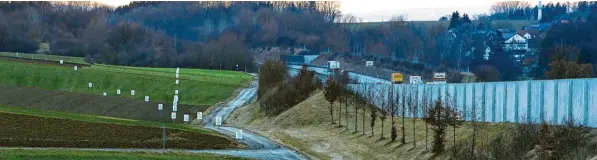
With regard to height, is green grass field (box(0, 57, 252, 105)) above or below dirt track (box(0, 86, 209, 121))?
above

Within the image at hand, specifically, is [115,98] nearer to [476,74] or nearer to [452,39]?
[476,74]

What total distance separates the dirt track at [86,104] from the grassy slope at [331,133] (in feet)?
25.3

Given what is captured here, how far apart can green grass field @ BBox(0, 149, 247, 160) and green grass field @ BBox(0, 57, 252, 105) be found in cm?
5526

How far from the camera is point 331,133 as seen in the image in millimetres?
61281

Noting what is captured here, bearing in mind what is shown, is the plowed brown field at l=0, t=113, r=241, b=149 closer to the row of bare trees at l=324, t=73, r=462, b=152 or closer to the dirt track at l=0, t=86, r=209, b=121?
the row of bare trees at l=324, t=73, r=462, b=152

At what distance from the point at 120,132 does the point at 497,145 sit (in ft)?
81.0

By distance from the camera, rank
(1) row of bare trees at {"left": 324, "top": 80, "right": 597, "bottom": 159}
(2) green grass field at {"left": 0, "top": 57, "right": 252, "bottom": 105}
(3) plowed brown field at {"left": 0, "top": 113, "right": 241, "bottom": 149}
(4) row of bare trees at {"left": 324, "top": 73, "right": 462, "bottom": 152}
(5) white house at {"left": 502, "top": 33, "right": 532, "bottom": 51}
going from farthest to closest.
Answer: (5) white house at {"left": 502, "top": 33, "right": 532, "bottom": 51} → (2) green grass field at {"left": 0, "top": 57, "right": 252, "bottom": 105} → (4) row of bare trees at {"left": 324, "top": 73, "right": 462, "bottom": 152} → (3) plowed brown field at {"left": 0, "top": 113, "right": 241, "bottom": 149} → (1) row of bare trees at {"left": 324, "top": 80, "right": 597, "bottom": 159}

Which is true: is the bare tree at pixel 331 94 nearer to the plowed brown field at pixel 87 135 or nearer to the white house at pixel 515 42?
the plowed brown field at pixel 87 135

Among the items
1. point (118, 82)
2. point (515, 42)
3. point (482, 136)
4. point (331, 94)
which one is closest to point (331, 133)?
point (331, 94)

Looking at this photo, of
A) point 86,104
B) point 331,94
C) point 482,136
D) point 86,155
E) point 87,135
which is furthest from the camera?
point 86,104

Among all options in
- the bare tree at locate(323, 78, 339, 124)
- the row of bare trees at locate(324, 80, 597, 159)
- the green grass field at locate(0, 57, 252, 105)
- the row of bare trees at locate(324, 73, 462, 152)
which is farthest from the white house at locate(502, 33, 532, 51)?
the row of bare trees at locate(324, 80, 597, 159)

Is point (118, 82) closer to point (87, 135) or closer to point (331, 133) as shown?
point (331, 133)

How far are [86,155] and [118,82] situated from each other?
7017 centimetres

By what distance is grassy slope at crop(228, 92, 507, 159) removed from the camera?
1825 inches
